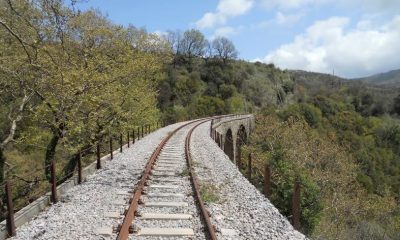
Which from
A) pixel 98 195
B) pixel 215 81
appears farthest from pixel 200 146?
pixel 215 81

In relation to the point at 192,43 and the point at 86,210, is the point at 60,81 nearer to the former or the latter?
the point at 86,210

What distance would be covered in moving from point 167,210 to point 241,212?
153 cm

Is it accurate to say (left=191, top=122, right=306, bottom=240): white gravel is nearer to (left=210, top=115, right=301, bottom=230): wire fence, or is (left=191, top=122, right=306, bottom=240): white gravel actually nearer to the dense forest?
(left=210, top=115, right=301, bottom=230): wire fence

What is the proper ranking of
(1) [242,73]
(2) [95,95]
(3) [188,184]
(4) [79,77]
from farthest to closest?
(1) [242,73] < (2) [95,95] < (4) [79,77] < (3) [188,184]

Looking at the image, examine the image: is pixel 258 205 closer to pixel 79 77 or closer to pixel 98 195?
pixel 98 195

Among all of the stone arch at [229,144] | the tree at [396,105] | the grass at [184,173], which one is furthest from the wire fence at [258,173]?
the tree at [396,105]

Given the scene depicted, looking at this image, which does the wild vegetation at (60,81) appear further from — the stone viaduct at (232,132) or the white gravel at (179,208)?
the stone viaduct at (232,132)

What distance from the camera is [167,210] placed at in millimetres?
8938

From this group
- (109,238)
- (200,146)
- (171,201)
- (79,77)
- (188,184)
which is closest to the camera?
(109,238)

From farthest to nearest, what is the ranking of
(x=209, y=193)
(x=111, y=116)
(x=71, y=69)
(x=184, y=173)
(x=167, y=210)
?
1. (x=111, y=116)
2. (x=71, y=69)
3. (x=184, y=173)
4. (x=209, y=193)
5. (x=167, y=210)

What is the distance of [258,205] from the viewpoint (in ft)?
32.1

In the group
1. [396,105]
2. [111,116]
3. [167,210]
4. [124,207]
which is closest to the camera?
[167,210]

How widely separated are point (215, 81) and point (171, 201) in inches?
4211

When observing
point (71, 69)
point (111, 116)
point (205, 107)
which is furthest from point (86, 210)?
point (205, 107)
